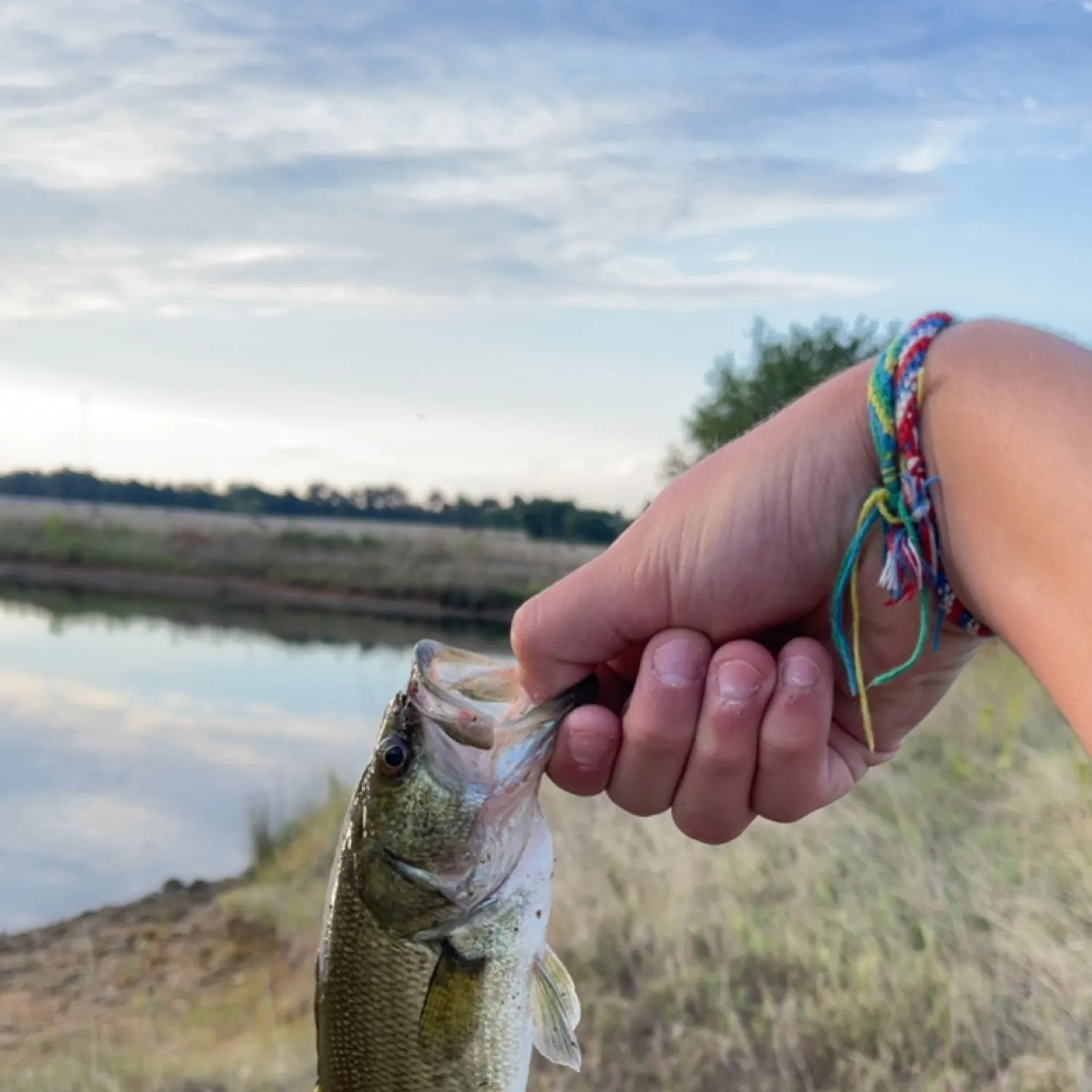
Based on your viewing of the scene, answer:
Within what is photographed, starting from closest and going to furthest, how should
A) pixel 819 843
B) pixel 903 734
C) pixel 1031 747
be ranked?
1. pixel 903 734
2. pixel 819 843
3. pixel 1031 747

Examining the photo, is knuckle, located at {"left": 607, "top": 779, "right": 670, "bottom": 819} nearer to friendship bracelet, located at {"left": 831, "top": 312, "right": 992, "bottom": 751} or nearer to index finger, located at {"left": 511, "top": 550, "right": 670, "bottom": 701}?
index finger, located at {"left": 511, "top": 550, "right": 670, "bottom": 701}

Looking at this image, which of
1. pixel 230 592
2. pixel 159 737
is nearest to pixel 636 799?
pixel 159 737

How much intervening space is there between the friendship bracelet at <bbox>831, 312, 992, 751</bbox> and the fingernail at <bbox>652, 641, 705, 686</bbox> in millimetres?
275

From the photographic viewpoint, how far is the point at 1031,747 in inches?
281

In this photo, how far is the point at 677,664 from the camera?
2000 mm

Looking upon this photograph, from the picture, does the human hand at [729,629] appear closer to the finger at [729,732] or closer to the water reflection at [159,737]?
the finger at [729,732]

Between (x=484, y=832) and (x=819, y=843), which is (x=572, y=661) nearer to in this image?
(x=484, y=832)

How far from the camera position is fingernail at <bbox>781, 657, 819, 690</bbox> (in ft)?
6.32

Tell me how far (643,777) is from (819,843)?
14.2 feet

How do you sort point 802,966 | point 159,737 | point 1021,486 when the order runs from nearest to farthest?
point 1021,486
point 802,966
point 159,737

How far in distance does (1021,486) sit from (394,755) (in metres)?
1.10

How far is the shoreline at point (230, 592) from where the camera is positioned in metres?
29.4

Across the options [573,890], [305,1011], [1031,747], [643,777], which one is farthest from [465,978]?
[1031,747]

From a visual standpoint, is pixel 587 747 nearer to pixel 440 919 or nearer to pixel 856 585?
pixel 440 919
